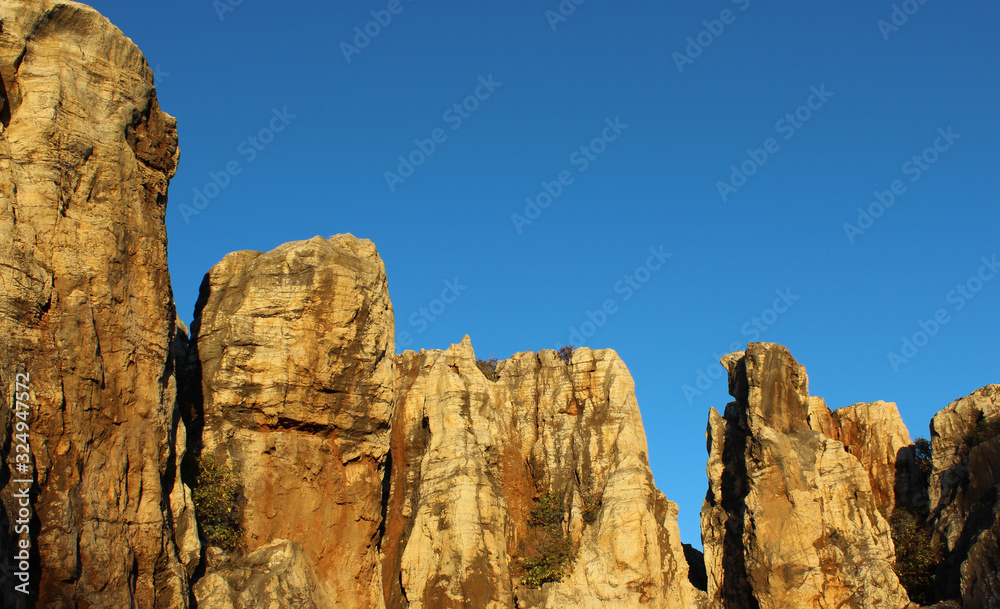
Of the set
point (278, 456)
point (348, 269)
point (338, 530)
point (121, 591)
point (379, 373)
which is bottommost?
point (121, 591)

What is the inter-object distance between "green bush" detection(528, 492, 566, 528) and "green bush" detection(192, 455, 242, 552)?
42.1ft

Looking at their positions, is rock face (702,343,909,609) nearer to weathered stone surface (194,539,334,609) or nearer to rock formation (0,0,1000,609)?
rock formation (0,0,1000,609)

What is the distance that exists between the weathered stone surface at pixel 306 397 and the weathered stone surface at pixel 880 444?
22766 millimetres

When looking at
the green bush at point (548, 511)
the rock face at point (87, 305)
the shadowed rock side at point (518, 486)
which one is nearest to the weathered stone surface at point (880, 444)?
the shadowed rock side at point (518, 486)

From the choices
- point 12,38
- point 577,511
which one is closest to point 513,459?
point 577,511

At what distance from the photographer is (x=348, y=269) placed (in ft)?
126

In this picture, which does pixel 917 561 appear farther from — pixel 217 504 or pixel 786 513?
pixel 217 504

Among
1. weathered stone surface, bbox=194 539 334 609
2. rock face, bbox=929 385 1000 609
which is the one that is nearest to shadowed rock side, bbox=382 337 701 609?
weathered stone surface, bbox=194 539 334 609

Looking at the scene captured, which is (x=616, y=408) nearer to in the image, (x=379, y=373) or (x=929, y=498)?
(x=379, y=373)


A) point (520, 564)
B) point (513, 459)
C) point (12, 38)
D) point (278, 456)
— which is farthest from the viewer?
point (513, 459)

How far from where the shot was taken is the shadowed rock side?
3875 cm

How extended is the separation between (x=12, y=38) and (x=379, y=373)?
1603 cm

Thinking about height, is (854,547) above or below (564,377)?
below

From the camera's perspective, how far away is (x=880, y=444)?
1945 inches
